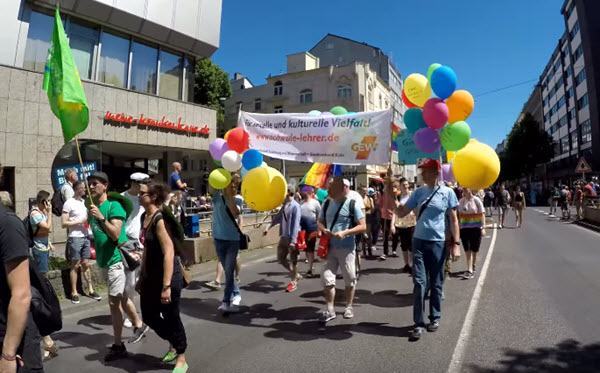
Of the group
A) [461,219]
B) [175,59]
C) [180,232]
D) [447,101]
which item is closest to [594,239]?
[461,219]

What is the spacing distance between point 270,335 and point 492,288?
3855 millimetres

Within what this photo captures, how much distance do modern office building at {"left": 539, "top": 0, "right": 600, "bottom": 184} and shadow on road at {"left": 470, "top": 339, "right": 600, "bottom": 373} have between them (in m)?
40.0

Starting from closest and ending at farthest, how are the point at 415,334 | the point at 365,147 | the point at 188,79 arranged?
the point at 415,334 < the point at 365,147 < the point at 188,79

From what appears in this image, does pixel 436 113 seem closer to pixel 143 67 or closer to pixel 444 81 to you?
pixel 444 81

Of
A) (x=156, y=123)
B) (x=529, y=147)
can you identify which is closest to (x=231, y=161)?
(x=156, y=123)

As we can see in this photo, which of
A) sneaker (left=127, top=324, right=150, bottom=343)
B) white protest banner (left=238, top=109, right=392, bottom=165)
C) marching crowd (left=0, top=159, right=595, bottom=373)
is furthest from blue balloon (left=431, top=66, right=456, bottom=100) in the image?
sneaker (left=127, top=324, right=150, bottom=343)

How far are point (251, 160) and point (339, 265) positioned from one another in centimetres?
185

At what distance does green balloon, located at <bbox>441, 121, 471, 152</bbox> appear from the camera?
5.64 m

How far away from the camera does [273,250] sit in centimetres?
1119

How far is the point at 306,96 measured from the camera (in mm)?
37469

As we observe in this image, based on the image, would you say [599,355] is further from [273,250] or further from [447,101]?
[273,250]

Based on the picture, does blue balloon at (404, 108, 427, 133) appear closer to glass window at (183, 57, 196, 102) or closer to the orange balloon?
the orange balloon

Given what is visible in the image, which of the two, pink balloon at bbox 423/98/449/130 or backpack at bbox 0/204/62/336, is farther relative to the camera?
pink balloon at bbox 423/98/449/130

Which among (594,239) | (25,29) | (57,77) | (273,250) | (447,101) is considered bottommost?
(273,250)
